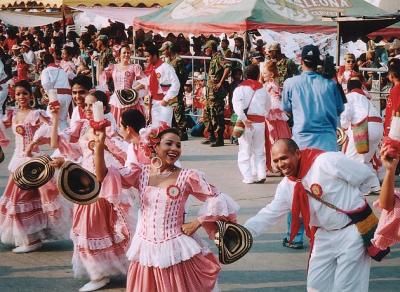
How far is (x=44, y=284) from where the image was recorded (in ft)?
22.0

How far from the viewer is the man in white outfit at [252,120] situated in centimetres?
1048

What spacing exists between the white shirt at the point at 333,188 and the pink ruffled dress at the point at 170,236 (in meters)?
0.24

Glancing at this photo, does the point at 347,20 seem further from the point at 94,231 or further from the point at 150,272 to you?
the point at 150,272

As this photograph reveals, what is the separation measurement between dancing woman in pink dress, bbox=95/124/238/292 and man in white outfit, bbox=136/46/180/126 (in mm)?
7108

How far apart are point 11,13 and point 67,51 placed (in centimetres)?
906

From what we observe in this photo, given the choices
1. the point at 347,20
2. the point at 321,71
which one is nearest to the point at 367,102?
the point at 347,20

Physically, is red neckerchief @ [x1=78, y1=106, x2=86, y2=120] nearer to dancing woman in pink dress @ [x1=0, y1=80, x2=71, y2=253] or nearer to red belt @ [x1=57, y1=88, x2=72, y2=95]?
dancing woman in pink dress @ [x1=0, y1=80, x2=71, y2=253]

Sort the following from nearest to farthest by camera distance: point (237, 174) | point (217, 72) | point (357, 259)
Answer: point (357, 259) < point (237, 174) < point (217, 72)

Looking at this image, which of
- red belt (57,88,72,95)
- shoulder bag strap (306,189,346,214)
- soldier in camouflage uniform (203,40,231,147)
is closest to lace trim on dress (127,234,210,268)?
shoulder bag strap (306,189,346,214)

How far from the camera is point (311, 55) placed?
7.06 m

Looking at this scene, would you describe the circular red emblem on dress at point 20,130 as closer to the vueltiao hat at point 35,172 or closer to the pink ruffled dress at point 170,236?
the vueltiao hat at point 35,172

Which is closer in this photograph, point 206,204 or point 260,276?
point 206,204

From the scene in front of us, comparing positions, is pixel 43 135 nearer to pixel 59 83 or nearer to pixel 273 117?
pixel 273 117

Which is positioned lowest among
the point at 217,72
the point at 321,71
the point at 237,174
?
the point at 237,174
